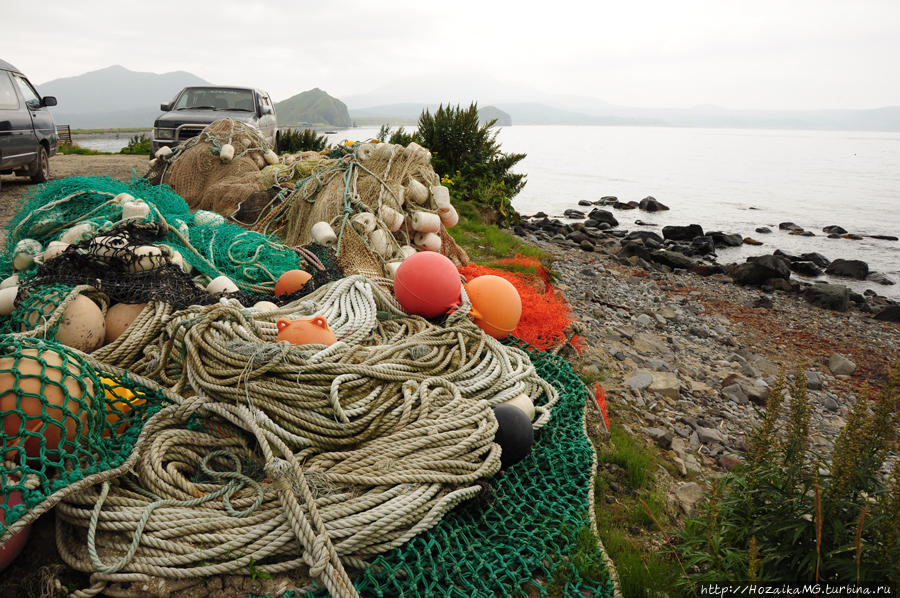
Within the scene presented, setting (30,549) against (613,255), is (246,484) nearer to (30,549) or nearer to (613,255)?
(30,549)

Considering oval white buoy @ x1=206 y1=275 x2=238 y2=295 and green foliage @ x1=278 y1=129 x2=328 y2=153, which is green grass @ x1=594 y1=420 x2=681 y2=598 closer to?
oval white buoy @ x1=206 y1=275 x2=238 y2=295

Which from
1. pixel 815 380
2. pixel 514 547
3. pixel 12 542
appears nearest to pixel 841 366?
pixel 815 380

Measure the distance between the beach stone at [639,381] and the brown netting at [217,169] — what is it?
515cm

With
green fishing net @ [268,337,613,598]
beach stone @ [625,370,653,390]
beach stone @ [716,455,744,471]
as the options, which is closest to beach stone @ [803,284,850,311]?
beach stone @ [625,370,653,390]

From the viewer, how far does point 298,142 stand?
1430cm

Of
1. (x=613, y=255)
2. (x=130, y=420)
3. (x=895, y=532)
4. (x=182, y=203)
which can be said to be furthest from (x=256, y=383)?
(x=613, y=255)

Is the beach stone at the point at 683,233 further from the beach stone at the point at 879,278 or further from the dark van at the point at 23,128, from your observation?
the dark van at the point at 23,128

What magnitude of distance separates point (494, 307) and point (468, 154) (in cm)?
887

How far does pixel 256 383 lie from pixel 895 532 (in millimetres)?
2477

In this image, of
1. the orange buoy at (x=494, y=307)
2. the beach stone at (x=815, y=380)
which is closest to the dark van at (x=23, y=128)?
the orange buoy at (x=494, y=307)

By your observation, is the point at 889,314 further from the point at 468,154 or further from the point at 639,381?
the point at 468,154

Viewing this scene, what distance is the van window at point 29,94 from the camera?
9.90 meters

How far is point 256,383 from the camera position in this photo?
2.62 meters

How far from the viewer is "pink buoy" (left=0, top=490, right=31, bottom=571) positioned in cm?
193
